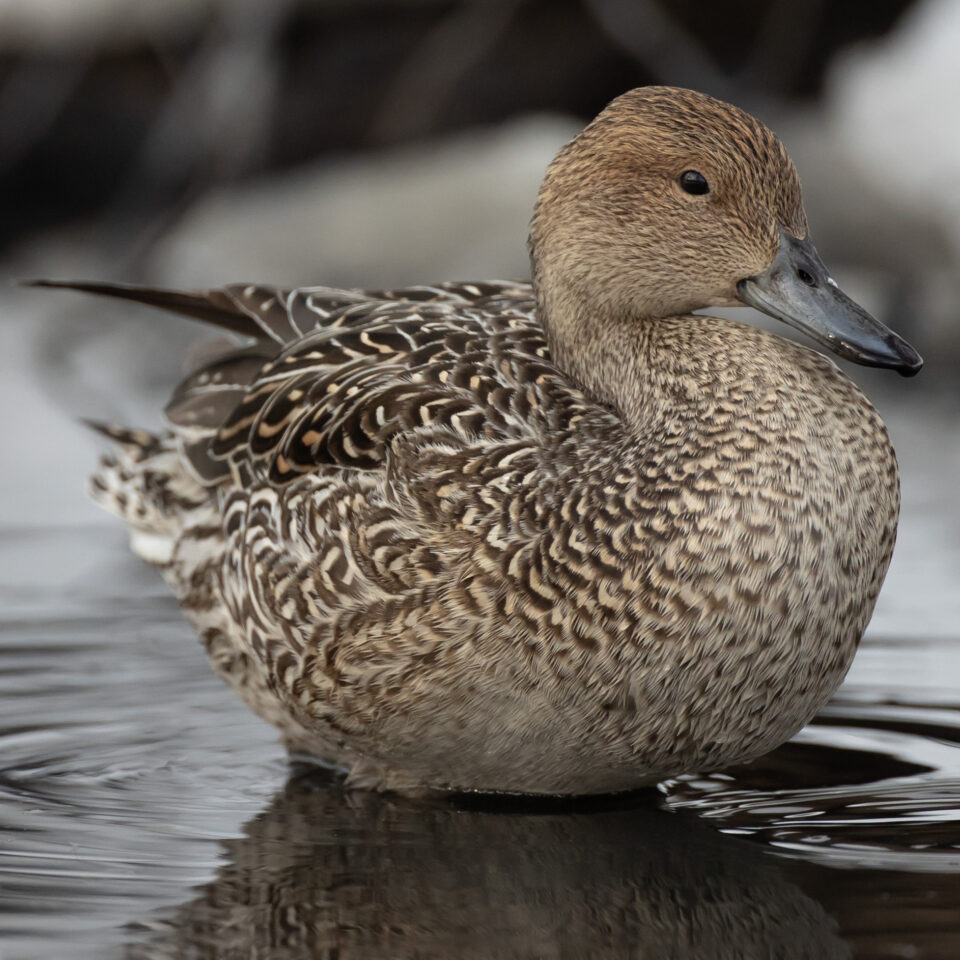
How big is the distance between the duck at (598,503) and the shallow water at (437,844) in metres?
0.18

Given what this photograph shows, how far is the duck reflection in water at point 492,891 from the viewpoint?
3395 millimetres

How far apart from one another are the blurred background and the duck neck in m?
5.58

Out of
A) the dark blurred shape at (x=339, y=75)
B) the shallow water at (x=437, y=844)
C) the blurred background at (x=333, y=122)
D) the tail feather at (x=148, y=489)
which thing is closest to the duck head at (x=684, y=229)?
the shallow water at (x=437, y=844)

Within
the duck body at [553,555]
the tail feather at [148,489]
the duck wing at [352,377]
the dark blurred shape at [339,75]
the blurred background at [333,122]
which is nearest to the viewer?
the duck body at [553,555]

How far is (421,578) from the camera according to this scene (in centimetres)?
400

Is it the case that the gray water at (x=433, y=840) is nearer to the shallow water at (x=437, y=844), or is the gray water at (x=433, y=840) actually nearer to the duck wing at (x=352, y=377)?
the shallow water at (x=437, y=844)

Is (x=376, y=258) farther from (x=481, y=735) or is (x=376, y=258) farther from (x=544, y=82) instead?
(x=481, y=735)

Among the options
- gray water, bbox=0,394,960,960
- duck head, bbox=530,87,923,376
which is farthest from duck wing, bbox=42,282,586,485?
gray water, bbox=0,394,960,960

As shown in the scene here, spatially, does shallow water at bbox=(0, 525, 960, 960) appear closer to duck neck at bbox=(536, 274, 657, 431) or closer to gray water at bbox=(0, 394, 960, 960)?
gray water at bbox=(0, 394, 960, 960)

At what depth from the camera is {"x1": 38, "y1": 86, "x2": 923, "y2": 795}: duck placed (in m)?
3.82

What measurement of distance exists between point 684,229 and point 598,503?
2.05ft

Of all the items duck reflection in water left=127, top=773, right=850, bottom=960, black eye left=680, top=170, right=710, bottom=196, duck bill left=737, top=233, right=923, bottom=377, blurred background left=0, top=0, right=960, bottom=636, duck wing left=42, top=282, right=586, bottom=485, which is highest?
blurred background left=0, top=0, right=960, bottom=636

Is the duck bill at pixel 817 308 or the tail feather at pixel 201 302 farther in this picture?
the tail feather at pixel 201 302

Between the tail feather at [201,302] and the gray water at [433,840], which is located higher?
the tail feather at [201,302]
